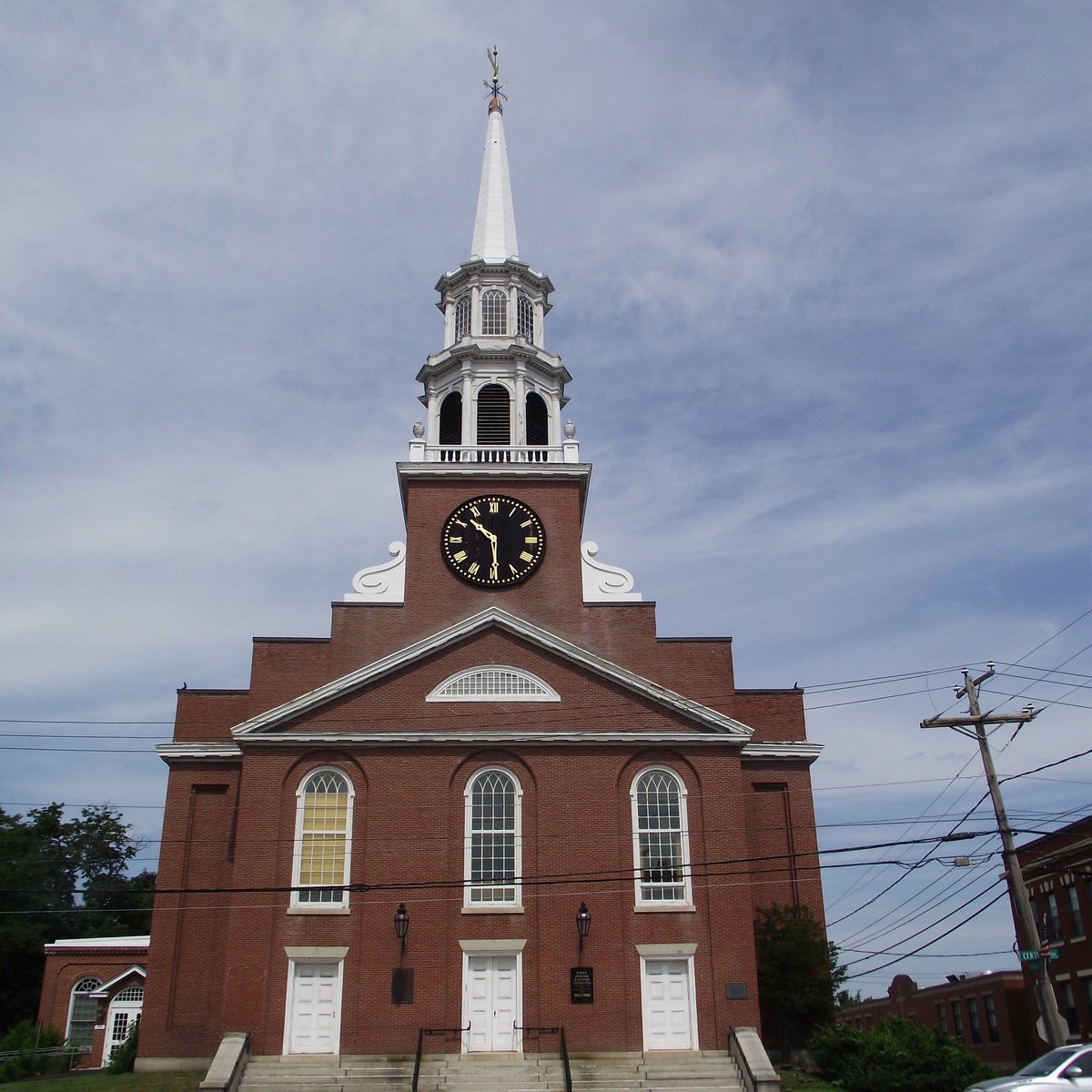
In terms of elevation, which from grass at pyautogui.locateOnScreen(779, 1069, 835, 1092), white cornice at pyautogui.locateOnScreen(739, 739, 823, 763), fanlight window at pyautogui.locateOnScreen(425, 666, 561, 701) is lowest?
grass at pyautogui.locateOnScreen(779, 1069, 835, 1092)

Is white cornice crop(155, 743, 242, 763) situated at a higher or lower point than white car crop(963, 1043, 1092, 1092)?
higher

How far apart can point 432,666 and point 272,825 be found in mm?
5517

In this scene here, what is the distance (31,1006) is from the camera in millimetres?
55688

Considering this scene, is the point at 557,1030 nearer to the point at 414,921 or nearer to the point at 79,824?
the point at 414,921

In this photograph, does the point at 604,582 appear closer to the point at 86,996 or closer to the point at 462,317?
the point at 462,317

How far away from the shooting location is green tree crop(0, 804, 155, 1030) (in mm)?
55625

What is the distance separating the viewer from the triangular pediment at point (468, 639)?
3000 cm

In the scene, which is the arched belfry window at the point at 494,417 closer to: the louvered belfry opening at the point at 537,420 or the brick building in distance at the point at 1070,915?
the louvered belfry opening at the point at 537,420

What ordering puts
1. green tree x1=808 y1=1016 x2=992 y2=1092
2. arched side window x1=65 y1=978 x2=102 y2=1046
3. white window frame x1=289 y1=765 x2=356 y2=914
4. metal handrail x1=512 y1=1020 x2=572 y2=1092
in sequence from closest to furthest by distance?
1. green tree x1=808 y1=1016 x2=992 y2=1092
2. metal handrail x1=512 y1=1020 x2=572 y2=1092
3. white window frame x1=289 y1=765 x2=356 y2=914
4. arched side window x1=65 y1=978 x2=102 y2=1046

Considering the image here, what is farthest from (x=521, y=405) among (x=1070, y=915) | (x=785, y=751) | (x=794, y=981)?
(x=1070, y=915)

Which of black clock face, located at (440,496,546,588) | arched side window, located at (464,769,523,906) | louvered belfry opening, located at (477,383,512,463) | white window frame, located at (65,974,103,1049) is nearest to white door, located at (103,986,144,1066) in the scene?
white window frame, located at (65,974,103,1049)

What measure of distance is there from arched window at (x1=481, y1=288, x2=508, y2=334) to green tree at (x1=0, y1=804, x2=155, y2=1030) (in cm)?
3237

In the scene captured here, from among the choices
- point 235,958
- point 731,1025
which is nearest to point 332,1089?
point 235,958

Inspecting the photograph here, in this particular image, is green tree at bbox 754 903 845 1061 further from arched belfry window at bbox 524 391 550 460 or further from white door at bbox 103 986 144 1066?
white door at bbox 103 986 144 1066
